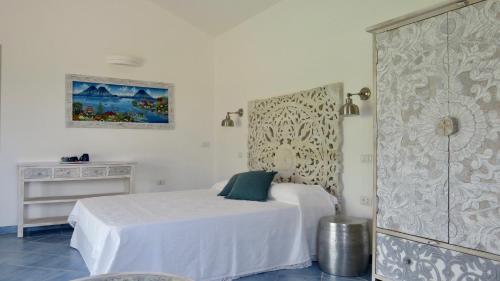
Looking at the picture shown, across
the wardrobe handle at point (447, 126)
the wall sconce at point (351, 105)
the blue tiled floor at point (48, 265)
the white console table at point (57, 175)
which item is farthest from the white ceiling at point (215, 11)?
the blue tiled floor at point (48, 265)

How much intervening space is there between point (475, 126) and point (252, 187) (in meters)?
2.26

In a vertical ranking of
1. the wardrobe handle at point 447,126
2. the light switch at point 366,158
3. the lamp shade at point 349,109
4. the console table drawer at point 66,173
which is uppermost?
the lamp shade at point 349,109

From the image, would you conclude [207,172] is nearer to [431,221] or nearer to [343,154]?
[343,154]

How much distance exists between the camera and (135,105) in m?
5.75

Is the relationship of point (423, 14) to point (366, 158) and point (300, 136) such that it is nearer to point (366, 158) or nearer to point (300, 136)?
point (366, 158)

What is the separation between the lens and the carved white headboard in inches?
154

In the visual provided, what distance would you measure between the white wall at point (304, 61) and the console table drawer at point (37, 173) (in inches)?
101

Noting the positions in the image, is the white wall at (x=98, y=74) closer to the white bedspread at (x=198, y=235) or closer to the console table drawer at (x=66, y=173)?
the console table drawer at (x=66, y=173)

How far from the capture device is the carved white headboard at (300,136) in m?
3.91

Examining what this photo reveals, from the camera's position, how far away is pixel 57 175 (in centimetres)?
480

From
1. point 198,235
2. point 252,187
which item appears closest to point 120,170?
point 252,187

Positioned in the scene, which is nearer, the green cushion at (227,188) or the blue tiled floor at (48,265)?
the blue tiled floor at (48,265)

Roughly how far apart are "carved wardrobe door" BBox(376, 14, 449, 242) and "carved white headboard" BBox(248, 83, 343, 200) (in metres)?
1.05

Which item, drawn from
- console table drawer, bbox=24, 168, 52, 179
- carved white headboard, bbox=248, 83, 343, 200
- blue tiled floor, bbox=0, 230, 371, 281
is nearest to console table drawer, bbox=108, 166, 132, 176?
console table drawer, bbox=24, 168, 52, 179
